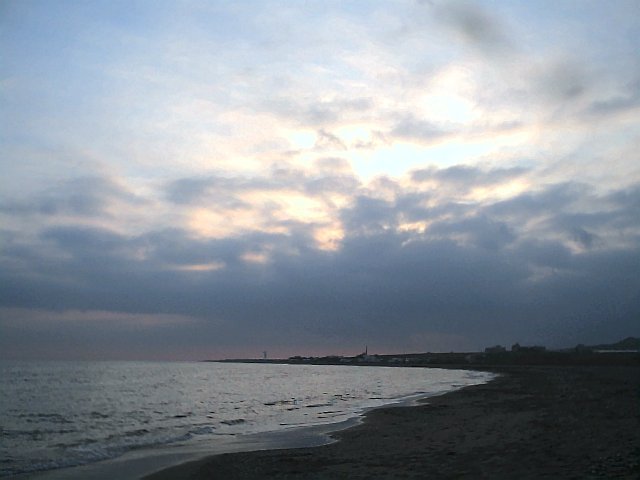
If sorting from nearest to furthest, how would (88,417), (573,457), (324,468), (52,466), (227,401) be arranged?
(573,457) < (324,468) < (52,466) < (88,417) < (227,401)

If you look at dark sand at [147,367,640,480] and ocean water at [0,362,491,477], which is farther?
ocean water at [0,362,491,477]

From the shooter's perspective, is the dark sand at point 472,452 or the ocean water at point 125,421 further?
the ocean water at point 125,421

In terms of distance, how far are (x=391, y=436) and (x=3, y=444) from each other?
15665 mm

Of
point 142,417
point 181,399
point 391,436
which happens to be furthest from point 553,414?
point 181,399

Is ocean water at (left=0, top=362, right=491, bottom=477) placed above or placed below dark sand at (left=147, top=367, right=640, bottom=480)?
below

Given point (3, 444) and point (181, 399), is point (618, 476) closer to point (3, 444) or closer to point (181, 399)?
point (3, 444)

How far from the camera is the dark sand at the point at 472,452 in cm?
1323

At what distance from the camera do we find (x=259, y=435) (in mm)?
24812

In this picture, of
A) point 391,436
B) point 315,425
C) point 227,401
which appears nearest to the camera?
point 391,436

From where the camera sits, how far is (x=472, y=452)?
16.0 meters

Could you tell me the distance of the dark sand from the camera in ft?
43.4

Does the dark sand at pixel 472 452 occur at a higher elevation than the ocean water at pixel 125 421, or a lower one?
higher

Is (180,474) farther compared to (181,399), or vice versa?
(181,399)

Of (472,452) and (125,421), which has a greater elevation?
(472,452)
